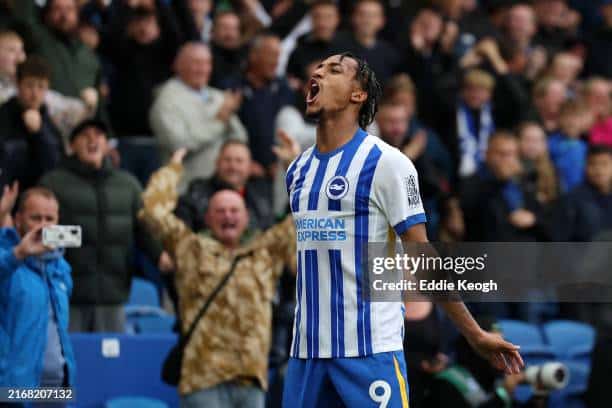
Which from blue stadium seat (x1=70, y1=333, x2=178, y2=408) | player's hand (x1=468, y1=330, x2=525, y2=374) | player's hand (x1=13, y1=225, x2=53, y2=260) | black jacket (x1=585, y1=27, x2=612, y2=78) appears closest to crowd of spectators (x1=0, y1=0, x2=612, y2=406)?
blue stadium seat (x1=70, y1=333, x2=178, y2=408)

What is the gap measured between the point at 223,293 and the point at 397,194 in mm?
2910

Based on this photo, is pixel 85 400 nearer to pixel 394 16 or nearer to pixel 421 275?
pixel 421 275

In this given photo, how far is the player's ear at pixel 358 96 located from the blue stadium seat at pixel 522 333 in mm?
5223

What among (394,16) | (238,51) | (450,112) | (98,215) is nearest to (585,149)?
(450,112)

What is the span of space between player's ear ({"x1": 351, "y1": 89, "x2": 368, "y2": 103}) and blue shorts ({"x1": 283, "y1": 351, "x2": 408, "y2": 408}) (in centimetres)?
124

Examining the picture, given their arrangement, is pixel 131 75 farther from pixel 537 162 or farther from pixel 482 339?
pixel 482 339

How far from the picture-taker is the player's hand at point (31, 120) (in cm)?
1049

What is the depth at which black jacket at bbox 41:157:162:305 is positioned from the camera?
32.3ft

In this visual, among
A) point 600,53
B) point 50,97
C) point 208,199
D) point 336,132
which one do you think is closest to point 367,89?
point 336,132

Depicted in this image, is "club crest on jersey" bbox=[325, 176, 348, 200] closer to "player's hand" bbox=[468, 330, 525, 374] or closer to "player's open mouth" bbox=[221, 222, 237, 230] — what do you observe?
"player's hand" bbox=[468, 330, 525, 374]

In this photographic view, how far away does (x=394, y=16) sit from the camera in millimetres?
15562

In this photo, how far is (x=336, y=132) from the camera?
6.57 m

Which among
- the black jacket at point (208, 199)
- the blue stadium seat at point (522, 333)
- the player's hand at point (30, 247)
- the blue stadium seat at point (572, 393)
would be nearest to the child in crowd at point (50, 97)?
the black jacket at point (208, 199)

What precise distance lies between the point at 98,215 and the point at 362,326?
4.12 m
